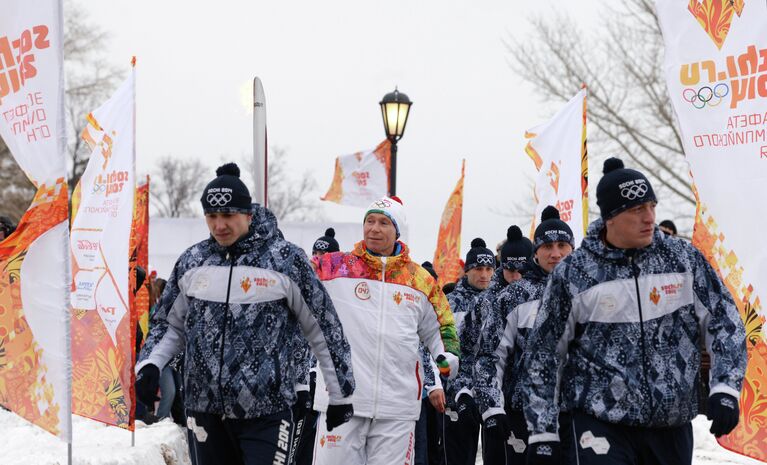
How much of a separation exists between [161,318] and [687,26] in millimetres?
3779

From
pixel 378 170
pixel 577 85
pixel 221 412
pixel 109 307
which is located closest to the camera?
pixel 221 412

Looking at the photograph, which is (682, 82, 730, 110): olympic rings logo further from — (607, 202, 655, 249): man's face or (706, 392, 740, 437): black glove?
(706, 392, 740, 437): black glove

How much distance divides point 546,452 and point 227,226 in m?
2.01

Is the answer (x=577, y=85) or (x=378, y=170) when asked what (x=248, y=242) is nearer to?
(x=378, y=170)

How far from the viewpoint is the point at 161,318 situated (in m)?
5.76

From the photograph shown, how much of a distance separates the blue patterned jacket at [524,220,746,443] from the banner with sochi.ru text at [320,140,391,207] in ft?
46.2

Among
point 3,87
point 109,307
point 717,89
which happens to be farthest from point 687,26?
point 109,307

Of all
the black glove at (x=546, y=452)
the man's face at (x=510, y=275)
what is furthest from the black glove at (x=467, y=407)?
the black glove at (x=546, y=452)

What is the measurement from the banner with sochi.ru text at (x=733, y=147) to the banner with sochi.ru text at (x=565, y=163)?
3448 mm

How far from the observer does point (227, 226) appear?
5.56m

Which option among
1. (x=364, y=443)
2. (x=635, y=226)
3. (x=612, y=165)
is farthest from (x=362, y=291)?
(x=635, y=226)

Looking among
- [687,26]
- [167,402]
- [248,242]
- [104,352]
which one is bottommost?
[167,402]

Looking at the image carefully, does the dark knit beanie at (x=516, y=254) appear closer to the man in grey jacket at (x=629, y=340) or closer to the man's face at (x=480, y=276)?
the man's face at (x=480, y=276)

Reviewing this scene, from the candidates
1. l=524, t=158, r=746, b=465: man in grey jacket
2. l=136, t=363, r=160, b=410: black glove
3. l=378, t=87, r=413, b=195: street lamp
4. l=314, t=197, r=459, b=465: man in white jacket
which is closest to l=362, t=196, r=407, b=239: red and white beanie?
l=314, t=197, r=459, b=465: man in white jacket
